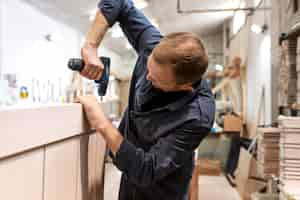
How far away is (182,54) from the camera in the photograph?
864 millimetres

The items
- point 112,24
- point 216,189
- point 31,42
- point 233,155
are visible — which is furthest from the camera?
point 233,155

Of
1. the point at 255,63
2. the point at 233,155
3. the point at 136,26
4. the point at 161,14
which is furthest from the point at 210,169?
the point at 136,26

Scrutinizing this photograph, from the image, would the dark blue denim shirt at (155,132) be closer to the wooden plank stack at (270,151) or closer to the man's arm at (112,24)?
the man's arm at (112,24)

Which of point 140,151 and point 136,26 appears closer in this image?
point 140,151

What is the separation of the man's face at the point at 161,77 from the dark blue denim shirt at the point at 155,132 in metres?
0.04

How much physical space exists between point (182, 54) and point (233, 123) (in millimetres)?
5824

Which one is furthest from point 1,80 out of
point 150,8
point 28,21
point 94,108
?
point 94,108

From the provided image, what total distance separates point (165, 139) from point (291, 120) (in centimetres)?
165

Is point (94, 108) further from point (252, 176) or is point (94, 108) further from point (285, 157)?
point (252, 176)

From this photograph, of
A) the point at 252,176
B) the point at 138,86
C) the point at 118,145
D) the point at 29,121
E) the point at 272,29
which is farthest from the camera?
the point at 252,176

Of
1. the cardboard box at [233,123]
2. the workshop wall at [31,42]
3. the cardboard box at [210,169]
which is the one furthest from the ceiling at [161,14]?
the cardboard box at [210,169]

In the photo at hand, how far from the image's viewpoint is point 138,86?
107 cm

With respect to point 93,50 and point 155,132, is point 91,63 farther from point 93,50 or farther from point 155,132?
point 155,132

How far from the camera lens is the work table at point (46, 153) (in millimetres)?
531
